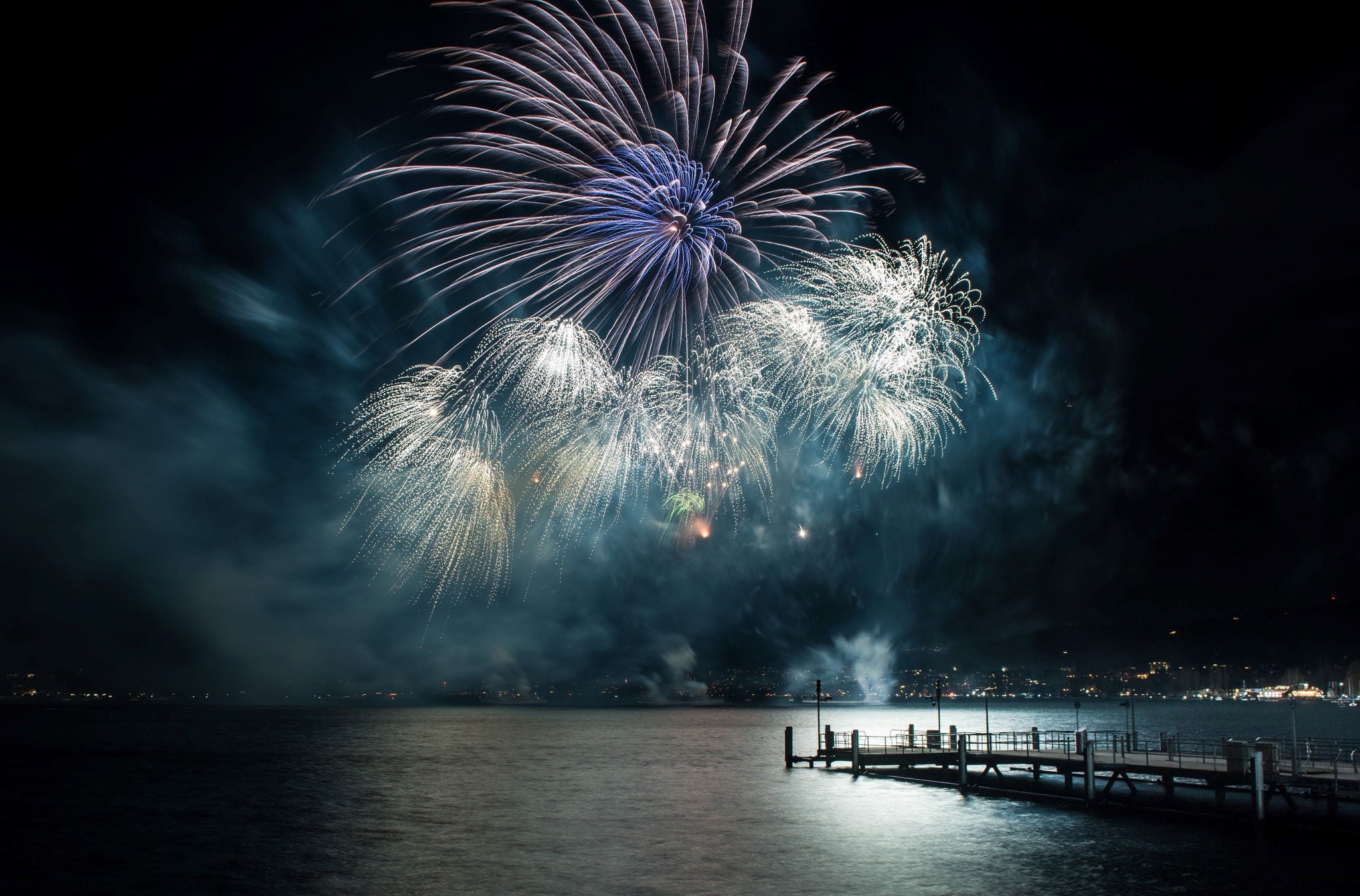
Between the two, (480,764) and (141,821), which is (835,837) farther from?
(480,764)

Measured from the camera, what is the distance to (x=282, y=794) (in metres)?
62.9

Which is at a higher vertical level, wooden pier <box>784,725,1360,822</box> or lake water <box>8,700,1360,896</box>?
wooden pier <box>784,725,1360,822</box>

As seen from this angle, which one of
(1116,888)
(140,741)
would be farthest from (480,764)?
(140,741)

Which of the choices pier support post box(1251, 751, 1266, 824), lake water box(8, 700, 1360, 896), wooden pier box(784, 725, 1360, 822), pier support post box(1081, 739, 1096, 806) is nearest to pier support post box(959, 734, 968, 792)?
wooden pier box(784, 725, 1360, 822)

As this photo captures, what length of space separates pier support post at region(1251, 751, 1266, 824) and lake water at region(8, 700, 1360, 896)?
101 centimetres

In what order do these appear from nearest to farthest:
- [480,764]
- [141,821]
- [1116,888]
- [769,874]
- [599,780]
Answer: [1116,888] < [769,874] < [141,821] < [599,780] < [480,764]

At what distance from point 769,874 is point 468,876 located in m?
10.8

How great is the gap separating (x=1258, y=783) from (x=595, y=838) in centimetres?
2708

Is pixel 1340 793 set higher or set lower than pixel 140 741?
higher

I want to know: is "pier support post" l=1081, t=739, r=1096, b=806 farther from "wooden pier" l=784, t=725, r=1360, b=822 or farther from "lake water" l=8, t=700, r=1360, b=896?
"lake water" l=8, t=700, r=1360, b=896

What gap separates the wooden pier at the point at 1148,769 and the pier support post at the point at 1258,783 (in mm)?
34

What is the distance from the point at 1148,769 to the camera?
41594 mm

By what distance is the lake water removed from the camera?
32.6 metres

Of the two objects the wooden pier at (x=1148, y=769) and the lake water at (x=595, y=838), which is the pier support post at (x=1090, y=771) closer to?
the wooden pier at (x=1148, y=769)
